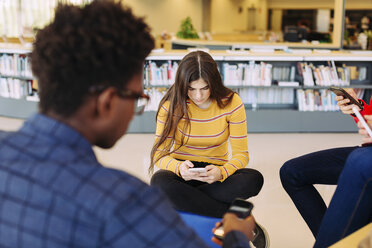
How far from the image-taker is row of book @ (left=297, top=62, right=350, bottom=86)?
17.9 feet

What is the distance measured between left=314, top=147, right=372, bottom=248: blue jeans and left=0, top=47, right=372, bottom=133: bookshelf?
11.7 feet

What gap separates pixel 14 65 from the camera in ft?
20.0

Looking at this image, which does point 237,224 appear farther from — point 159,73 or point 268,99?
point 268,99

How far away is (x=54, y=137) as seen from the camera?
916 millimetres

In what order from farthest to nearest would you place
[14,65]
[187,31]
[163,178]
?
1. [187,31]
2. [14,65]
3. [163,178]

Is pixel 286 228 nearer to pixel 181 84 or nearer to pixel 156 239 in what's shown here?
pixel 181 84

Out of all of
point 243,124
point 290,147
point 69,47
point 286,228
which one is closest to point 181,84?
point 243,124

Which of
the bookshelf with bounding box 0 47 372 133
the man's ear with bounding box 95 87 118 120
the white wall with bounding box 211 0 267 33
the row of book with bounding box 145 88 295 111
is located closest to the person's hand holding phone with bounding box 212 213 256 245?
the man's ear with bounding box 95 87 118 120

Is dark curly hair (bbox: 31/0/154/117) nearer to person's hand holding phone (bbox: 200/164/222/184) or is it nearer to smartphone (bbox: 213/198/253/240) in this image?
smartphone (bbox: 213/198/253/240)

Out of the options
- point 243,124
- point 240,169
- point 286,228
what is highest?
point 243,124

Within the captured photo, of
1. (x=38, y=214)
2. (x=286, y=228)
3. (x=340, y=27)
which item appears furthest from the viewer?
(x=340, y=27)

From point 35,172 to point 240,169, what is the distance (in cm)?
185

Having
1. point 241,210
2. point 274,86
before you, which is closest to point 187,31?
point 274,86

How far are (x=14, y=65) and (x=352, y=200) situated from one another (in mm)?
5335
